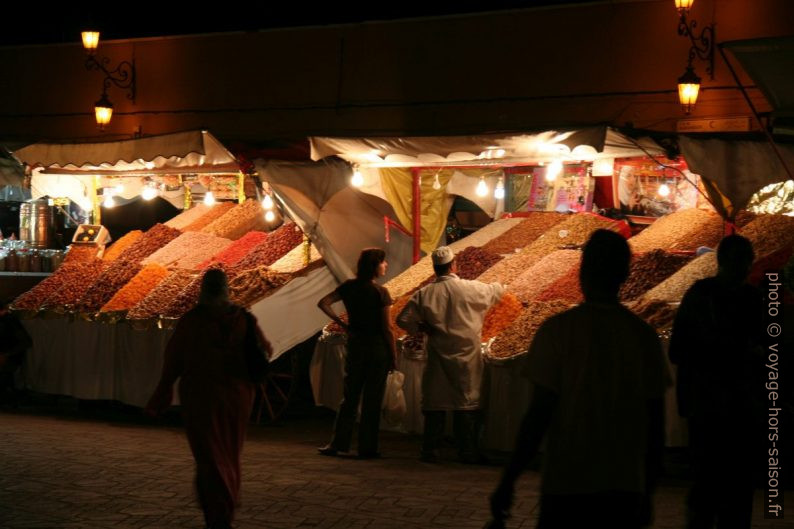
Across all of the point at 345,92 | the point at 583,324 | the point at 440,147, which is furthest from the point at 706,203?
the point at 583,324

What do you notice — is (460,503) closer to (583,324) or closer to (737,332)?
(737,332)

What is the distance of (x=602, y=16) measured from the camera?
12.6 meters

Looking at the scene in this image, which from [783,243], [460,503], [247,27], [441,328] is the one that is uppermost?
[247,27]

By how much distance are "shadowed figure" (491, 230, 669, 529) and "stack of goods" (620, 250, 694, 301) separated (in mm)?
5412

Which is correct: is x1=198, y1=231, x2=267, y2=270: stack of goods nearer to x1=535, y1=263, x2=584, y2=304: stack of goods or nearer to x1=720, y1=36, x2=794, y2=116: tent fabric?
x1=535, y1=263, x2=584, y2=304: stack of goods

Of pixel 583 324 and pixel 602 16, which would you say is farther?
pixel 602 16

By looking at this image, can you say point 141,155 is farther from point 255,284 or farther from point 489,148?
point 489,148

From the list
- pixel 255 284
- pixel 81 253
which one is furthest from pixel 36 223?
pixel 255 284

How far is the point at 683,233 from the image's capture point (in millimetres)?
10156

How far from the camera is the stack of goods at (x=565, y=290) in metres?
9.27

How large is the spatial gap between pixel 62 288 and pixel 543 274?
538cm

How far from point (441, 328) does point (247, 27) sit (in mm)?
9793

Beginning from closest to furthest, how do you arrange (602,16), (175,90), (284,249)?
(284,249) < (602,16) < (175,90)

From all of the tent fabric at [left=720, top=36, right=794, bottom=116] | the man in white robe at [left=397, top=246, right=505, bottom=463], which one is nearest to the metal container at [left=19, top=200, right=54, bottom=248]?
the man in white robe at [left=397, top=246, right=505, bottom=463]
